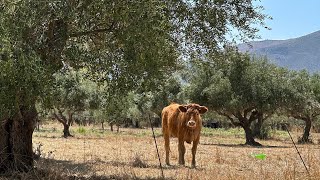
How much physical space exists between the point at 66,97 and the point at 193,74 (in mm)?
11322

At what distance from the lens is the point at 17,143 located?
1080 centimetres

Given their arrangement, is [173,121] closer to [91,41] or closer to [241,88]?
[91,41]

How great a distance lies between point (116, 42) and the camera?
9711mm

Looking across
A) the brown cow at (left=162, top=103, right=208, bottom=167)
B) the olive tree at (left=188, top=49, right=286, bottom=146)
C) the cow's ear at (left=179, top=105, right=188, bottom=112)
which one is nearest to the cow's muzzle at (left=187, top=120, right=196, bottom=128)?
the brown cow at (left=162, top=103, right=208, bottom=167)

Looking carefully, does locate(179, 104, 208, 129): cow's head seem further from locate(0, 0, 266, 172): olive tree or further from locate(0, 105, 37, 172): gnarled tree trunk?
locate(0, 105, 37, 172): gnarled tree trunk

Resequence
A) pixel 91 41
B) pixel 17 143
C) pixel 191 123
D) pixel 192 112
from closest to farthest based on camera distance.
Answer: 1. pixel 17 143
2. pixel 91 41
3. pixel 191 123
4. pixel 192 112

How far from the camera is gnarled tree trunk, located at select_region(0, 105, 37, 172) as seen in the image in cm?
1062

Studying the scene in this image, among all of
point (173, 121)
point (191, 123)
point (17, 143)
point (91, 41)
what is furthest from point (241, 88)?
point (17, 143)

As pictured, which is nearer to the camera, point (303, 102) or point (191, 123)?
point (191, 123)

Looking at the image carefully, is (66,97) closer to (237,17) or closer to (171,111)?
(171,111)

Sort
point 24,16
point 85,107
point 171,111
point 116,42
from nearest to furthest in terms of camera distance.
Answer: point 24,16 < point 116,42 < point 171,111 < point 85,107

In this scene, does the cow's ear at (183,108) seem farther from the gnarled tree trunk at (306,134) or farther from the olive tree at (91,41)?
the gnarled tree trunk at (306,134)

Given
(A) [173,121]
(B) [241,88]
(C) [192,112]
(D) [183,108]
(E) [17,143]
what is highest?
(B) [241,88]

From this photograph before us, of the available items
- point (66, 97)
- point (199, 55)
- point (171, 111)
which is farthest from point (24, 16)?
point (66, 97)
